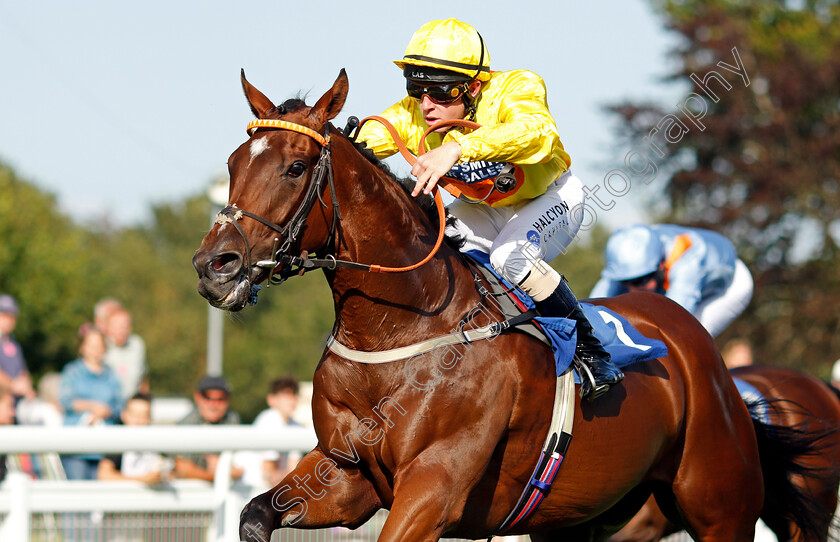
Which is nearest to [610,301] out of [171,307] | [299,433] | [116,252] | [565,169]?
[565,169]

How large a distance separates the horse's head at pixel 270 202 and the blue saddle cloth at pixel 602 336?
34.7 inches

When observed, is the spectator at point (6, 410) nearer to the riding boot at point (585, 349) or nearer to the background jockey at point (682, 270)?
the background jockey at point (682, 270)

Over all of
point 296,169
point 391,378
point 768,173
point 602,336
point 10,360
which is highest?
point 768,173

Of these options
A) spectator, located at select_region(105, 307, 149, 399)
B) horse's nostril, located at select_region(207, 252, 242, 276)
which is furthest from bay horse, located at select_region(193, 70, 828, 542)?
spectator, located at select_region(105, 307, 149, 399)

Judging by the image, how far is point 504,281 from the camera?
3.64 m

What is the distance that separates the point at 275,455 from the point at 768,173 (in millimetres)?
13530

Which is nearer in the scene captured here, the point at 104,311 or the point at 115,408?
the point at 115,408

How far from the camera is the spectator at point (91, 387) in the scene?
23.9 ft

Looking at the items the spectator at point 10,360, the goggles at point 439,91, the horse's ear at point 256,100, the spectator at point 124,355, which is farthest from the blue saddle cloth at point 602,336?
the spectator at point 10,360

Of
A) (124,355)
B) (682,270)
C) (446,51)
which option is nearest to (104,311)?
(124,355)

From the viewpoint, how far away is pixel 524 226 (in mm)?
3688

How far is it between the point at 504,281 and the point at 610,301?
811 mm

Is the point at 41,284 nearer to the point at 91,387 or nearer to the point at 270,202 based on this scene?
the point at 91,387

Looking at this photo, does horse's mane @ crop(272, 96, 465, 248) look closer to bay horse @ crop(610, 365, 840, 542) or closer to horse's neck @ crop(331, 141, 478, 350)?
horse's neck @ crop(331, 141, 478, 350)
